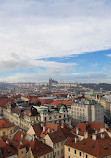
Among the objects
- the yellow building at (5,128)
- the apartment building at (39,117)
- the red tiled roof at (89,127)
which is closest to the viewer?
the red tiled roof at (89,127)

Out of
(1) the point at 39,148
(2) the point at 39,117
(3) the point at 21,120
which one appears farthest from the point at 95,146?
(3) the point at 21,120

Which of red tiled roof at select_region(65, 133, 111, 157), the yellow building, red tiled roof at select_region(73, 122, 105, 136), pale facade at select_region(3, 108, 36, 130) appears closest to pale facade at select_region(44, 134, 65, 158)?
red tiled roof at select_region(65, 133, 111, 157)

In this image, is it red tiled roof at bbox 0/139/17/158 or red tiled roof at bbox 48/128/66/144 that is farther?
red tiled roof at bbox 48/128/66/144

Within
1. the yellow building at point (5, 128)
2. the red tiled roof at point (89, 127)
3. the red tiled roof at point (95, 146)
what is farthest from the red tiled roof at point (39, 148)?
the yellow building at point (5, 128)

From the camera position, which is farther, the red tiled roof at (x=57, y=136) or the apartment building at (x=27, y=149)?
the red tiled roof at (x=57, y=136)

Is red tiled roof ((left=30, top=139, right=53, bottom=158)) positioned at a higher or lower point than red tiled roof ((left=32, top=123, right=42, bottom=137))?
lower

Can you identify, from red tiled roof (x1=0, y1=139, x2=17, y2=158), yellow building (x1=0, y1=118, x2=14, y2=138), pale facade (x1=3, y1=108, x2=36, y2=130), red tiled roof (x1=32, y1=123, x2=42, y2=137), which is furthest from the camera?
pale facade (x1=3, y1=108, x2=36, y2=130)

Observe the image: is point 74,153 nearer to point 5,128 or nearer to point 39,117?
point 5,128

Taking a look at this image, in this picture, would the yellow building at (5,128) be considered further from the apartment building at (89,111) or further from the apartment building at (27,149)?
the apartment building at (89,111)

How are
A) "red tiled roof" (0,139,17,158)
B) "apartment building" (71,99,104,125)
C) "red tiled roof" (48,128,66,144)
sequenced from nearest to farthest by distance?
"red tiled roof" (0,139,17,158), "red tiled roof" (48,128,66,144), "apartment building" (71,99,104,125)

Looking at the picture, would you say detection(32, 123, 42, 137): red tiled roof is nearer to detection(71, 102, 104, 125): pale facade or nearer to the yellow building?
the yellow building
